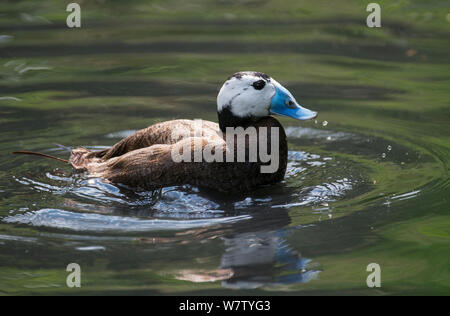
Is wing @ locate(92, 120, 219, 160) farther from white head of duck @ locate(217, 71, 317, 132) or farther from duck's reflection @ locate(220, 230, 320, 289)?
duck's reflection @ locate(220, 230, 320, 289)

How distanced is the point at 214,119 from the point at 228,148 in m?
2.63

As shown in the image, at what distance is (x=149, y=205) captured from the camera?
6.91 metres

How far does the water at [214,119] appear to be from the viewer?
5527mm

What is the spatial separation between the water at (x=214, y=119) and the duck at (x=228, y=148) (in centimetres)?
14

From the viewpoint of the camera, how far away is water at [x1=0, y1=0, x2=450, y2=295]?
18.1ft

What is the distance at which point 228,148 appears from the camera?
23.3 ft
